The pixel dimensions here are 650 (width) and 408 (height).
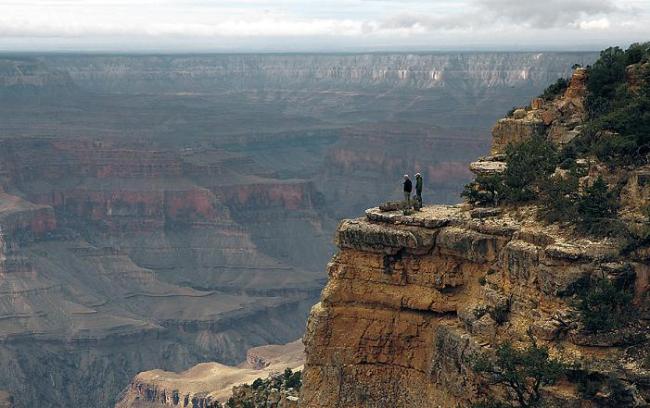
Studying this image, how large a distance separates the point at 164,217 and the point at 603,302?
130 m

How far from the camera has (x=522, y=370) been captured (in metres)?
21.0

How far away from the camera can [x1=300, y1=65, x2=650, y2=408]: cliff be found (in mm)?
21000

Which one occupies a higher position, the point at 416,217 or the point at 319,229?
the point at 416,217

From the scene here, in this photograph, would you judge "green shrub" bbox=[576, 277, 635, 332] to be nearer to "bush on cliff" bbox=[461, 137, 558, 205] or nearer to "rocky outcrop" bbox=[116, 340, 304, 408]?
"bush on cliff" bbox=[461, 137, 558, 205]

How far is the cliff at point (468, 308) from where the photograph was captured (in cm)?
2100

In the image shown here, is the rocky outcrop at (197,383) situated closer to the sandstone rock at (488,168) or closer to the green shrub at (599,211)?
the sandstone rock at (488,168)

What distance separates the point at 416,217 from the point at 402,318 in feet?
6.39

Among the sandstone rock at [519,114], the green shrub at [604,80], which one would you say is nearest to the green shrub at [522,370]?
the green shrub at [604,80]

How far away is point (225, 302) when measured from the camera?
422ft

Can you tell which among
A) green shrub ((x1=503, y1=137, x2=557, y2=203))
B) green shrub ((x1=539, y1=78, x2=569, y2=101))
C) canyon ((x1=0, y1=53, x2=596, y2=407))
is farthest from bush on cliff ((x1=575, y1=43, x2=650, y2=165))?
canyon ((x1=0, y1=53, x2=596, y2=407))

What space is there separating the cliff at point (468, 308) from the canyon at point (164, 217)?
7728 cm

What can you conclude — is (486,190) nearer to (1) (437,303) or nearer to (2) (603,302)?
(1) (437,303)

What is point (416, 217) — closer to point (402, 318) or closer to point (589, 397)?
point (402, 318)

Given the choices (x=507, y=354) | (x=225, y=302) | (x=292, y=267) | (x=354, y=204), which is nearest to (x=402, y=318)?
(x=507, y=354)
